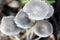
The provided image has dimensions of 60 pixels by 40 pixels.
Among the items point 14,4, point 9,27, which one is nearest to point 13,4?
point 14,4

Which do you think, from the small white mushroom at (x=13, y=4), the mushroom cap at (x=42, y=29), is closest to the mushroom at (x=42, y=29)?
the mushroom cap at (x=42, y=29)

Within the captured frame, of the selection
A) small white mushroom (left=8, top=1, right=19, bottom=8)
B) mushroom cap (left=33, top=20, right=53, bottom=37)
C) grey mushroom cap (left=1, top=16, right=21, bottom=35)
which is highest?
small white mushroom (left=8, top=1, right=19, bottom=8)

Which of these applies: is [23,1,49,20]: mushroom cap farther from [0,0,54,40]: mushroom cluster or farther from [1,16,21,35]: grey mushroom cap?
[1,16,21,35]: grey mushroom cap

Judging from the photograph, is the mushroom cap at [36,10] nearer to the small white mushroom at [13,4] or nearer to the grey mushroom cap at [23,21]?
the grey mushroom cap at [23,21]

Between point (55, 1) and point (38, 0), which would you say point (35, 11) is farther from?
point (55, 1)

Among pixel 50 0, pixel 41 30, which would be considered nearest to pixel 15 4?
pixel 50 0

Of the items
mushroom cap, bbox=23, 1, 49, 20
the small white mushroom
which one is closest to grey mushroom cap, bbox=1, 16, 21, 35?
mushroom cap, bbox=23, 1, 49, 20
